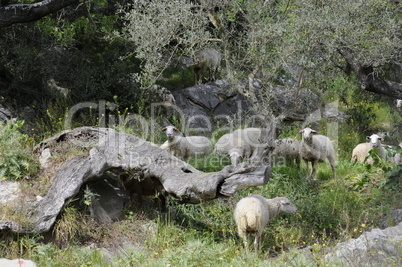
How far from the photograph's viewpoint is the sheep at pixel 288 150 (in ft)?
39.8

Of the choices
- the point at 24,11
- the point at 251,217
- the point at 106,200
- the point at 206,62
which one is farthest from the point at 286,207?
the point at 206,62

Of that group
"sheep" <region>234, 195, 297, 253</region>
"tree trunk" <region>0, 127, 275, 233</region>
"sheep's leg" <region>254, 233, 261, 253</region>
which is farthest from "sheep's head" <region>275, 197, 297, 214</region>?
"sheep's leg" <region>254, 233, 261, 253</region>

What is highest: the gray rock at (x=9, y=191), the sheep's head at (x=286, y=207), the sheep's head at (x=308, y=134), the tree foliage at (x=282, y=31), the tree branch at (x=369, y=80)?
the tree foliage at (x=282, y=31)

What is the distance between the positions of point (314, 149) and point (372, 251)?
5.38m

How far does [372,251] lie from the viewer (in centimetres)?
645

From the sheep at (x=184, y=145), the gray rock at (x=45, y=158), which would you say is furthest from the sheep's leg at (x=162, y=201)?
the sheep at (x=184, y=145)

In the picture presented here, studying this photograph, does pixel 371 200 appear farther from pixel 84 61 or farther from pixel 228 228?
pixel 84 61

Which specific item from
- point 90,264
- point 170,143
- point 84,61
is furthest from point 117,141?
point 84,61

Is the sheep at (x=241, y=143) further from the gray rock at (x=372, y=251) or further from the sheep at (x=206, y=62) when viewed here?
the sheep at (x=206, y=62)

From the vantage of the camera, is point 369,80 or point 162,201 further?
point 369,80

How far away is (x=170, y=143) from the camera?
1194 centimetres

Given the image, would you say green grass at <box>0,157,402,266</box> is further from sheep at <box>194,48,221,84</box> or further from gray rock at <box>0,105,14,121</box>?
sheep at <box>194,48,221,84</box>

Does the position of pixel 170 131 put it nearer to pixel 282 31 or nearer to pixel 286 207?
pixel 282 31

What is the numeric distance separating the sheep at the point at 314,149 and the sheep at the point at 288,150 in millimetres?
379
